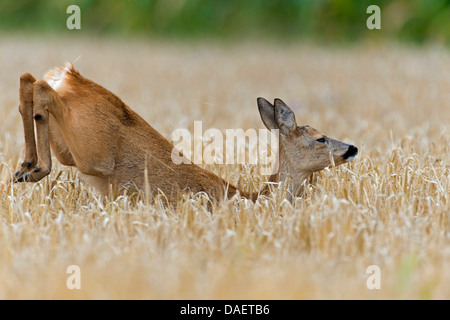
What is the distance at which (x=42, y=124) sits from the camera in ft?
13.8

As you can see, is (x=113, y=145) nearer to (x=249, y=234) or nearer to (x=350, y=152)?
(x=249, y=234)

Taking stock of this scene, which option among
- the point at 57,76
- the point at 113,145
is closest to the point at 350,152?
the point at 113,145

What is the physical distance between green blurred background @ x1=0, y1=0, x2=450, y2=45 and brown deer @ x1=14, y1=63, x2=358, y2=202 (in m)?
11.9

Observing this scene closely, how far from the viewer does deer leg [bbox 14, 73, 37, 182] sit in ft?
14.0

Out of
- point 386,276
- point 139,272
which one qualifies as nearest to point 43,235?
point 139,272

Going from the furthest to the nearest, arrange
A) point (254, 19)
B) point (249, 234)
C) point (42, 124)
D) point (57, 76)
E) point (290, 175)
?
point (254, 19), point (290, 175), point (57, 76), point (42, 124), point (249, 234)

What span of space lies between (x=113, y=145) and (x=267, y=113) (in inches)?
41.1

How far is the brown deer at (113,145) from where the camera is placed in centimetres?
423

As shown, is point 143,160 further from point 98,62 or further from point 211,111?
point 98,62

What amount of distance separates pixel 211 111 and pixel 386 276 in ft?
18.4

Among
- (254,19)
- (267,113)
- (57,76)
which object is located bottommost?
(267,113)

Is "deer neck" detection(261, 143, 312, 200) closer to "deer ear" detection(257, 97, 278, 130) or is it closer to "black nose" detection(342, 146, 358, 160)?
"deer ear" detection(257, 97, 278, 130)

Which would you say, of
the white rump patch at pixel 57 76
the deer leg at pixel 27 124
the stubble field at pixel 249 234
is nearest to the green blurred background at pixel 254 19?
the stubble field at pixel 249 234

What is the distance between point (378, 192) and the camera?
459 cm
